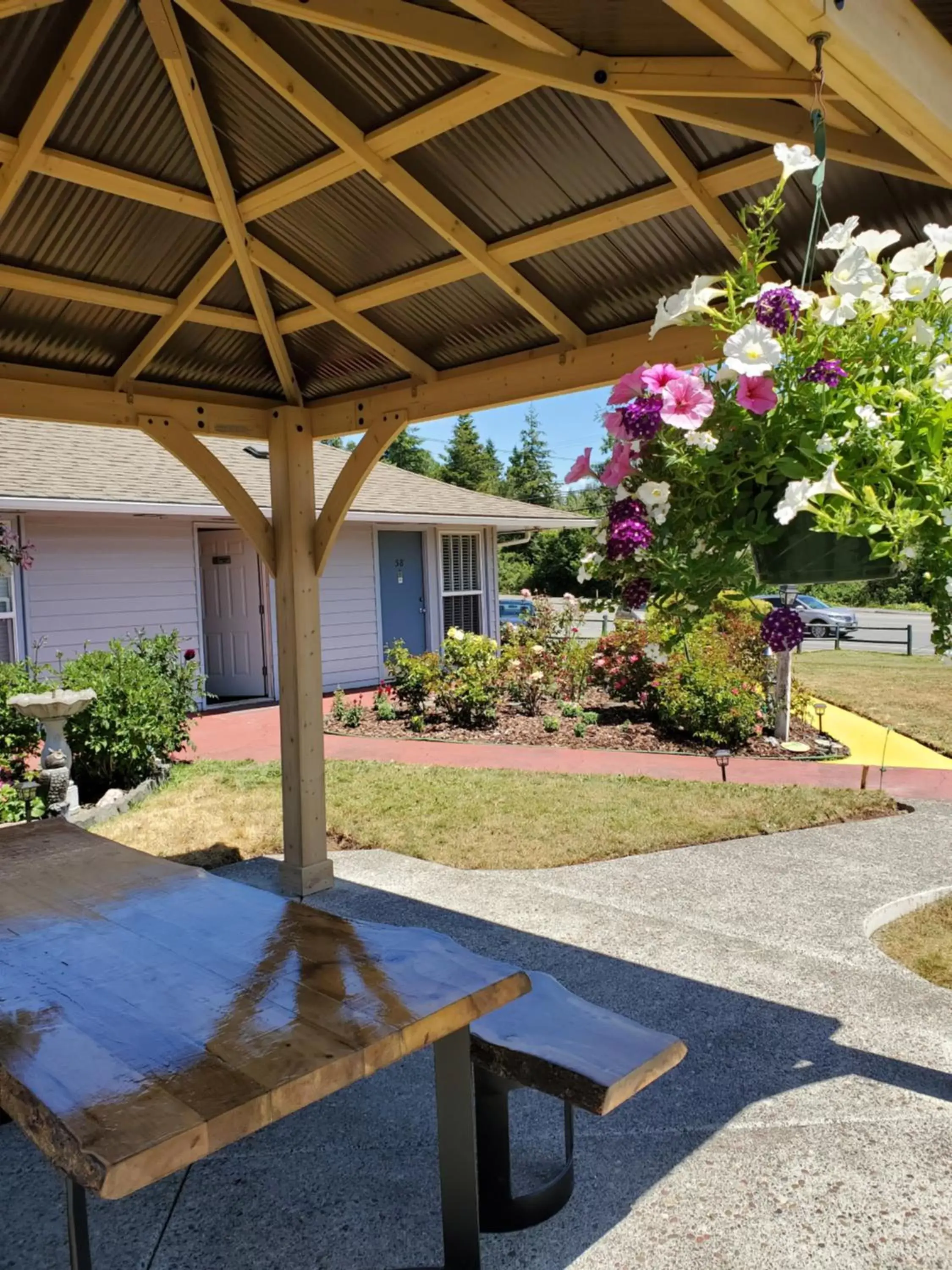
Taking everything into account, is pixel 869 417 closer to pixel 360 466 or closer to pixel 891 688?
pixel 360 466

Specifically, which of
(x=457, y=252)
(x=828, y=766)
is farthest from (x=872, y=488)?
(x=828, y=766)

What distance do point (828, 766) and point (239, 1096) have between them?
7.85 m

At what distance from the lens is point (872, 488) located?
1.66 meters

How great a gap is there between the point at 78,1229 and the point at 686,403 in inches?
91.4

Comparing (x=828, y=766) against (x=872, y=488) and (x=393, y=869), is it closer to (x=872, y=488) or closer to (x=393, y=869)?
(x=393, y=869)

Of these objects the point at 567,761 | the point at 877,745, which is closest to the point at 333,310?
the point at 567,761

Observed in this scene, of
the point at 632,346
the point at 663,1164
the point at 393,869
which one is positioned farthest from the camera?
the point at 393,869

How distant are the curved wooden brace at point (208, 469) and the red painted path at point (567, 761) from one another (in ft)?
11.3

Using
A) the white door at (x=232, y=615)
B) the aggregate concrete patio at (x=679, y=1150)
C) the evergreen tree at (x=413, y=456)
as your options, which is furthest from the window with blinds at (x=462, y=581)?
the evergreen tree at (x=413, y=456)

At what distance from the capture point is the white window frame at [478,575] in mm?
14578

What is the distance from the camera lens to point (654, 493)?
1.83 meters

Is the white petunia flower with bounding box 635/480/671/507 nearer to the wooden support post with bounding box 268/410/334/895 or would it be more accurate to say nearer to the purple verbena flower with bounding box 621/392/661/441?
the purple verbena flower with bounding box 621/392/661/441

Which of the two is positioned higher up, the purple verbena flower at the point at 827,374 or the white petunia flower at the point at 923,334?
the white petunia flower at the point at 923,334

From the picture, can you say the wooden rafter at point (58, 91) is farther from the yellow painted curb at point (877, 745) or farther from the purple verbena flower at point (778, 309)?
the yellow painted curb at point (877, 745)
